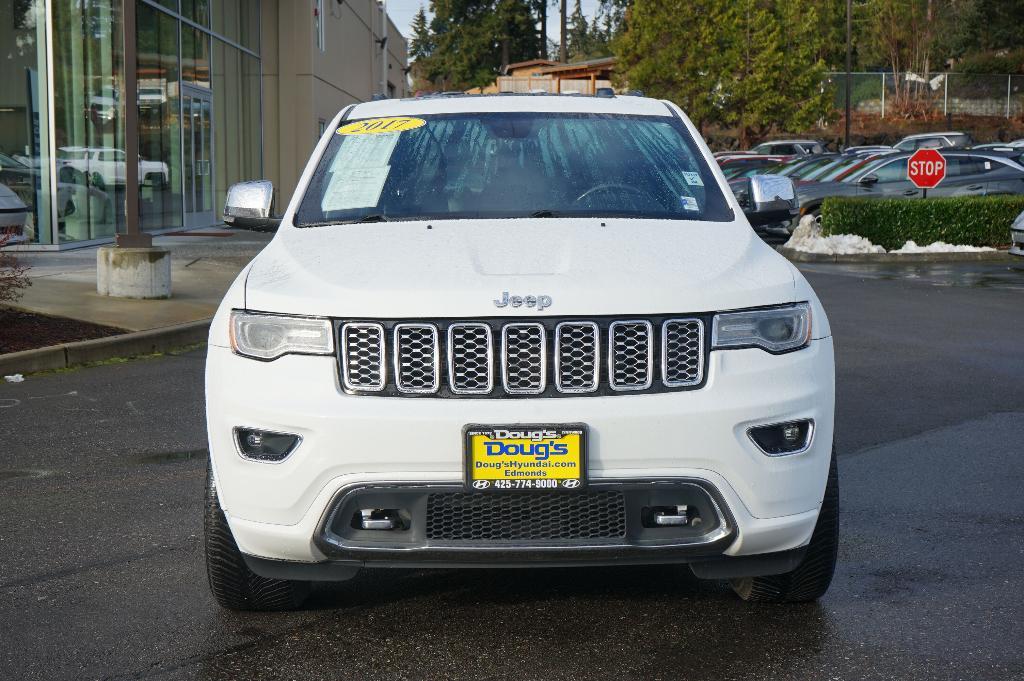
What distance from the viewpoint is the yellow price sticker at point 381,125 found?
18.0ft

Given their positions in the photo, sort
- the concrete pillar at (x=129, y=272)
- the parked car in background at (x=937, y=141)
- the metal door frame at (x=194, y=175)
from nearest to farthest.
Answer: the concrete pillar at (x=129, y=272) < the metal door frame at (x=194, y=175) < the parked car in background at (x=937, y=141)

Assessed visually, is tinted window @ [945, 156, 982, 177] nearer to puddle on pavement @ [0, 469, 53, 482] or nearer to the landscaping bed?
the landscaping bed

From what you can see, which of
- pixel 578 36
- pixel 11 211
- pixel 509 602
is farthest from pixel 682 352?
pixel 578 36

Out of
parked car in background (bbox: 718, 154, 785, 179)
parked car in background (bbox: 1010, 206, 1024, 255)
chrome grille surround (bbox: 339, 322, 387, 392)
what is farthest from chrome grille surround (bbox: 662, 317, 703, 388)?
parked car in background (bbox: 718, 154, 785, 179)

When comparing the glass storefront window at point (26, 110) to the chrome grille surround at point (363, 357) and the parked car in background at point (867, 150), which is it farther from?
the parked car in background at point (867, 150)

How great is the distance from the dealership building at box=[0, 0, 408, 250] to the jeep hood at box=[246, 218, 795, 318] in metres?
9.45

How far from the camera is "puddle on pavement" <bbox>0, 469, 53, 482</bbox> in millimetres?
6430

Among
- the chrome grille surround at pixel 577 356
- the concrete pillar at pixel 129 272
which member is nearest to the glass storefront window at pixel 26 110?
the concrete pillar at pixel 129 272

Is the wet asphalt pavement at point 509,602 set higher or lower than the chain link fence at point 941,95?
lower

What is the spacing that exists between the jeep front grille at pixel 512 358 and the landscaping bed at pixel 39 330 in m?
6.89

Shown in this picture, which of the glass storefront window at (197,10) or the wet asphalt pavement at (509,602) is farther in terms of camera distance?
the glass storefront window at (197,10)

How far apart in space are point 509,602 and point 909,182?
21460 millimetres

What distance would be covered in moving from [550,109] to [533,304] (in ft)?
6.55

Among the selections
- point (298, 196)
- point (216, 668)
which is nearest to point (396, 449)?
point (216, 668)
